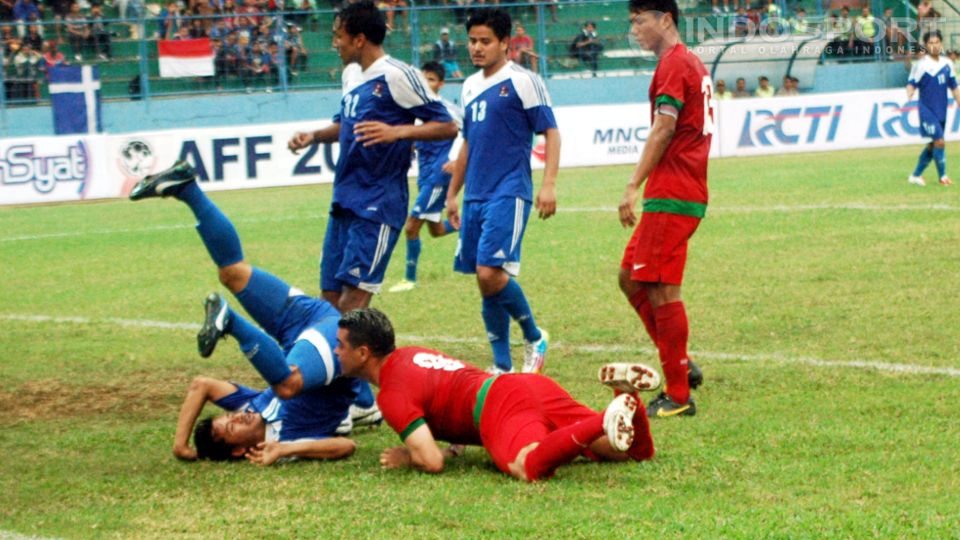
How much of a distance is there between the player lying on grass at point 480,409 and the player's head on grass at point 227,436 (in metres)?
0.61

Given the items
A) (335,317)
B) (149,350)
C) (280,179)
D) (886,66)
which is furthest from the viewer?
(886,66)

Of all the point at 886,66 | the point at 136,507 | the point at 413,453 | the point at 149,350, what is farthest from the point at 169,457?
the point at 886,66

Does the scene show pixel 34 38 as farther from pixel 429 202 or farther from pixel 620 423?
pixel 620 423

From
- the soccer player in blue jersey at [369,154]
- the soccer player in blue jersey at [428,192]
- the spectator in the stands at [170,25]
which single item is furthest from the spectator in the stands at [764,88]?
the soccer player in blue jersey at [369,154]

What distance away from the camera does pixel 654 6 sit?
7219 millimetres

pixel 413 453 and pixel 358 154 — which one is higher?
pixel 358 154

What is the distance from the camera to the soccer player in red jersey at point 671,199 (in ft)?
23.5

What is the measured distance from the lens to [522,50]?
30.7 m

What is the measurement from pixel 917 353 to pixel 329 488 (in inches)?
168

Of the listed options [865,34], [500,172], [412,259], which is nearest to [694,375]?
[500,172]

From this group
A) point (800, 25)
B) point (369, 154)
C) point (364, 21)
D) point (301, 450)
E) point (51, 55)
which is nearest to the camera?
point (301, 450)

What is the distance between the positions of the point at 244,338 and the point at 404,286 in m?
6.44

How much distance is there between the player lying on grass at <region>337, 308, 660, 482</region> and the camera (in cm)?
592

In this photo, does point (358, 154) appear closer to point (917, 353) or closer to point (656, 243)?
point (656, 243)
